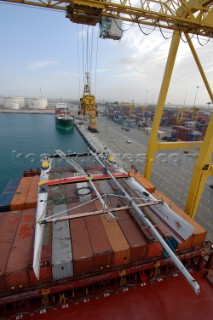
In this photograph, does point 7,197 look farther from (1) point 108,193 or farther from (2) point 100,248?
(2) point 100,248

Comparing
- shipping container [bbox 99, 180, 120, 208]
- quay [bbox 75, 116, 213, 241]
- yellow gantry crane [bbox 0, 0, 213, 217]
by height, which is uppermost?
yellow gantry crane [bbox 0, 0, 213, 217]

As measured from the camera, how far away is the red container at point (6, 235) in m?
9.98

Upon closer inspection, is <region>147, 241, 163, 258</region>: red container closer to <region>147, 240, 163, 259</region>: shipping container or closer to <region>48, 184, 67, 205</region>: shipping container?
<region>147, 240, 163, 259</region>: shipping container

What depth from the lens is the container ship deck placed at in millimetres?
10406

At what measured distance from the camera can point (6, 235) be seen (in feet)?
40.3

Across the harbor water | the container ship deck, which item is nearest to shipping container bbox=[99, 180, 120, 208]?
the container ship deck

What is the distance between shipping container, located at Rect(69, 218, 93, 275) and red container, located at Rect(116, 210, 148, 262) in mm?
2756

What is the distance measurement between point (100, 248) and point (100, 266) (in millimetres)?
1099

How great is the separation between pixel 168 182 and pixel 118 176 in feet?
68.7

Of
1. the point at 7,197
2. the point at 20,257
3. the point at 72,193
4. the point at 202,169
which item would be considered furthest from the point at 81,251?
the point at 202,169

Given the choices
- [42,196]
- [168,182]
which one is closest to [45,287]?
[42,196]

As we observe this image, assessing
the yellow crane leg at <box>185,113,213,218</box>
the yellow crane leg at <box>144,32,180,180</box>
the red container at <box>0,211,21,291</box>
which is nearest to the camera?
the red container at <box>0,211,21,291</box>

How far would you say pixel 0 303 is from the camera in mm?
9625

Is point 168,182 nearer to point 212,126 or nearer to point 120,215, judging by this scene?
point 212,126
